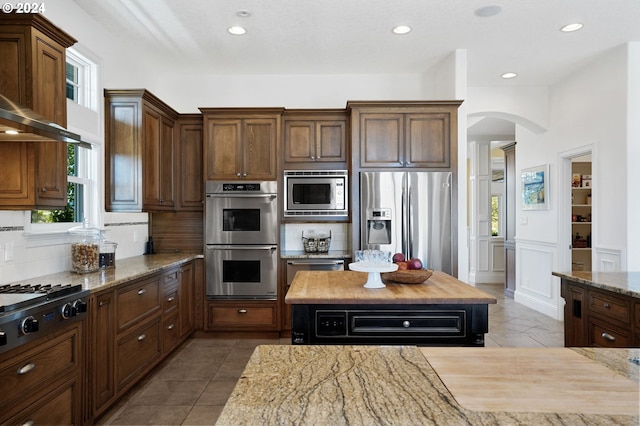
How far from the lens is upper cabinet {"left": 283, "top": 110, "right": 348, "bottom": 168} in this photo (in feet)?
14.1

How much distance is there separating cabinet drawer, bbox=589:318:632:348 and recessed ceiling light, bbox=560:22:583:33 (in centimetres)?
268

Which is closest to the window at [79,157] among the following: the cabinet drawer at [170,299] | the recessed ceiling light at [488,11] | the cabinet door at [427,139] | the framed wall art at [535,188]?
the cabinet drawer at [170,299]

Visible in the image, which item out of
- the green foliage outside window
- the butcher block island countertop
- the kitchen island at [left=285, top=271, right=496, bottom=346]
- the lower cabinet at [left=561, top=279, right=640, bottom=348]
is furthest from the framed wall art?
the green foliage outside window

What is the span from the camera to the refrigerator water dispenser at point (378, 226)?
402 cm

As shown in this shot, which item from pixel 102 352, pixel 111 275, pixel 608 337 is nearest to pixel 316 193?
pixel 111 275

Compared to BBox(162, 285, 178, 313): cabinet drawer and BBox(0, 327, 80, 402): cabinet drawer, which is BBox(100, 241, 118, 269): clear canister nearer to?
BBox(162, 285, 178, 313): cabinet drawer

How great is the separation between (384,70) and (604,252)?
10.4 ft

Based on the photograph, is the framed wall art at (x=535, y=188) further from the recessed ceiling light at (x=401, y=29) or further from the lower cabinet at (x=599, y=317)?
the recessed ceiling light at (x=401, y=29)

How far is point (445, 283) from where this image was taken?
2473 millimetres

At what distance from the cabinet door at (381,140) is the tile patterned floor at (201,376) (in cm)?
219

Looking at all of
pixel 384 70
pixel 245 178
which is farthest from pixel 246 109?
pixel 384 70

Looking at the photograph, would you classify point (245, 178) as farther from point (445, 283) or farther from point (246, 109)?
point (445, 283)

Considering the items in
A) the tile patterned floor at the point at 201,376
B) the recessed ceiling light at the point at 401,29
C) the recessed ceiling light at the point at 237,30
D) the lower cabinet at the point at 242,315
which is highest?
the recessed ceiling light at the point at 237,30

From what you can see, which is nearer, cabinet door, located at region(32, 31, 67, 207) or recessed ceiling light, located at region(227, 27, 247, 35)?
cabinet door, located at region(32, 31, 67, 207)
